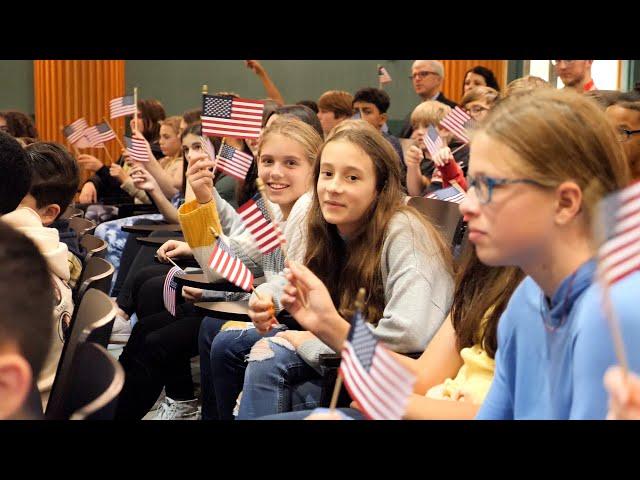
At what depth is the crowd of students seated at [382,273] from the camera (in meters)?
1.52

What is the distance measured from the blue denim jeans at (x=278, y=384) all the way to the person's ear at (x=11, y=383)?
174cm

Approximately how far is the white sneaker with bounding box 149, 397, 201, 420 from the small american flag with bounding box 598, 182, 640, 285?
11.6 ft

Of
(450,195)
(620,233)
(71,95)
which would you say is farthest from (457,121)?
(71,95)

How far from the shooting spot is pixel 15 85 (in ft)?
40.2

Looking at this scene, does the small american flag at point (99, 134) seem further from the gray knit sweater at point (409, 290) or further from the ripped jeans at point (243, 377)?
the gray knit sweater at point (409, 290)

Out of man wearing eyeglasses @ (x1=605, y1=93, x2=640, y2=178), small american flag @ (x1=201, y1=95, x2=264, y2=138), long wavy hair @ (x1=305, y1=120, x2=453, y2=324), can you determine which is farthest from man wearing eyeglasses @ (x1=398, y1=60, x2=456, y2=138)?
long wavy hair @ (x1=305, y1=120, x2=453, y2=324)

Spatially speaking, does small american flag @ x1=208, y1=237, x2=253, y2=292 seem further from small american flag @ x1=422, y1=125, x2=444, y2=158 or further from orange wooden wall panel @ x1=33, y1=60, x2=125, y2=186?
orange wooden wall panel @ x1=33, y1=60, x2=125, y2=186

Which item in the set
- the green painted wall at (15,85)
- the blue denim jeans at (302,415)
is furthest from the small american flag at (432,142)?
the green painted wall at (15,85)

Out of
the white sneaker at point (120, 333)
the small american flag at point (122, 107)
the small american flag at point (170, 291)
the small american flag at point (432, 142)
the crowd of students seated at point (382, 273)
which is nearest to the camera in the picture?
the crowd of students seated at point (382, 273)

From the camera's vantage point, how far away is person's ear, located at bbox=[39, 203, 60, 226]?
374 cm

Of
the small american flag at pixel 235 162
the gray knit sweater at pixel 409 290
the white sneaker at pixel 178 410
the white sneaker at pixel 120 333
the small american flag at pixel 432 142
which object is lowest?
the white sneaker at pixel 178 410

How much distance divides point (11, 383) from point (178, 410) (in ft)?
11.1

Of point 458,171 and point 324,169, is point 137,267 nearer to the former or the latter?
point 458,171
